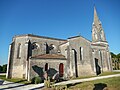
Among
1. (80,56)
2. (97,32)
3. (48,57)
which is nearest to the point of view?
(48,57)

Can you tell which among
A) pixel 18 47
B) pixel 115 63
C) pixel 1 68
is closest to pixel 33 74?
pixel 18 47

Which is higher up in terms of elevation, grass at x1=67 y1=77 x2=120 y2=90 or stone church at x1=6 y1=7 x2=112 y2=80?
stone church at x1=6 y1=7 x2=112 y2=80

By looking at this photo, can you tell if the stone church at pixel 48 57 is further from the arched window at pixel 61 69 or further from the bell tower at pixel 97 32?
the bell tower at pixel 97 32

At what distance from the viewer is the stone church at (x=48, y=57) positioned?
24.2 meters

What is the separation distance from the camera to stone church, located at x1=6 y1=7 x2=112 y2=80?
24.2 meters

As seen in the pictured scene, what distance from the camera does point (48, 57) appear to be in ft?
83.0

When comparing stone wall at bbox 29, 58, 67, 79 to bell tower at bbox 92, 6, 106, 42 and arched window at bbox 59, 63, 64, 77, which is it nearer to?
arched window at bbox 59, 63, 64, 77

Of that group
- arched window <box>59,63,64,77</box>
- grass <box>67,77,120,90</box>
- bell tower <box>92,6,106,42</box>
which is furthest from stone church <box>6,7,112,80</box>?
bell tower <box>92,6,106,42</box>

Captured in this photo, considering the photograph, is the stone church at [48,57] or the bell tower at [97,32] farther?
the bell tower at [97,32]

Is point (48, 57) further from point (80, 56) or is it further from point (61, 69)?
point (80, 56)

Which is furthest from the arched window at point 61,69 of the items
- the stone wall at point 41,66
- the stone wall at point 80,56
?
the stone wall at point 80,56

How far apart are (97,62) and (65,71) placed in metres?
13.8

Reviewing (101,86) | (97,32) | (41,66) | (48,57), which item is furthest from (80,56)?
(97,32)

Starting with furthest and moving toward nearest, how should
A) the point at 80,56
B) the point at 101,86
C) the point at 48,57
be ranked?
the point at 80,56, the point at 48,57, the point at 101,86
